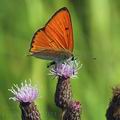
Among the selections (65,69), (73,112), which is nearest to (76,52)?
(65,69)

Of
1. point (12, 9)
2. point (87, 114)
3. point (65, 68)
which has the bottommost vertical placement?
point (87, 114)

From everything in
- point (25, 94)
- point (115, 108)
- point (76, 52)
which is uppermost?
point (76, 52)

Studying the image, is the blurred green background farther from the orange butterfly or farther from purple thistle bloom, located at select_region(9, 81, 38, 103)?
the orange butterfly

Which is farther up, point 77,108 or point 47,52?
point 47,52

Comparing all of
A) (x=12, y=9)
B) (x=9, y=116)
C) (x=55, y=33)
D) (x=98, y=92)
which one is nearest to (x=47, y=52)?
(x=55, y=33)

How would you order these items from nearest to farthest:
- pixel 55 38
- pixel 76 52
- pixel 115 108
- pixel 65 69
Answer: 1. pixel 115 108
2. pixel 55 38
3. pixel 65 69
4. pixel 76 52

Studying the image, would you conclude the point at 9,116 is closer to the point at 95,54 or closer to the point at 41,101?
the point at 41,101

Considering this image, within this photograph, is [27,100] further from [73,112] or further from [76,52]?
[76,52]
